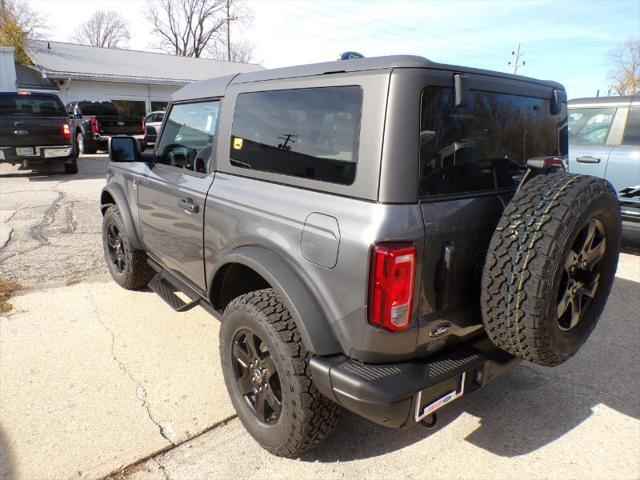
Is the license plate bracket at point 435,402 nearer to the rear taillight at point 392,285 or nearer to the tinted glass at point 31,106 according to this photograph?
the rear taillight at point 392,285

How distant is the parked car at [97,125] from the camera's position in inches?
645

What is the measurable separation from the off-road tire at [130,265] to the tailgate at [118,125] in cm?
1405

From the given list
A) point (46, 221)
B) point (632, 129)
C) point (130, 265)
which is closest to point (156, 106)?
point (46, 221)

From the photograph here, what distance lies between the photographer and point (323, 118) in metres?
2.17

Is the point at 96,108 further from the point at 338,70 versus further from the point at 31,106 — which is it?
the point at 338,70

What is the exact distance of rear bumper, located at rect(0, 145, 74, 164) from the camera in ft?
33.7

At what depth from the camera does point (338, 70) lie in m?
2.12

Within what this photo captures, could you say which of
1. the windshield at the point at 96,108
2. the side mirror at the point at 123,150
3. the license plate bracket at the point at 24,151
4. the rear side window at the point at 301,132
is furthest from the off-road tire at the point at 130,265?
the windshield at the point at 96,108

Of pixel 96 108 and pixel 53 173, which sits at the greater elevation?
pixel 96 108

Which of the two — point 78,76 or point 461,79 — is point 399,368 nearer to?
point 461,79

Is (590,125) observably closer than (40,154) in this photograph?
Yes

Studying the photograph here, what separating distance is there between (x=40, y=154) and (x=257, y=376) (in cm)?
1064

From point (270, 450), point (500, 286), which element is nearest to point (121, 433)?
point (270, 450)

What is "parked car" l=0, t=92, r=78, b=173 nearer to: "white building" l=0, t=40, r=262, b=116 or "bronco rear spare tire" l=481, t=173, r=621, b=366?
"bronco rear spare tire" l=481, t=173, r=621, b=366
